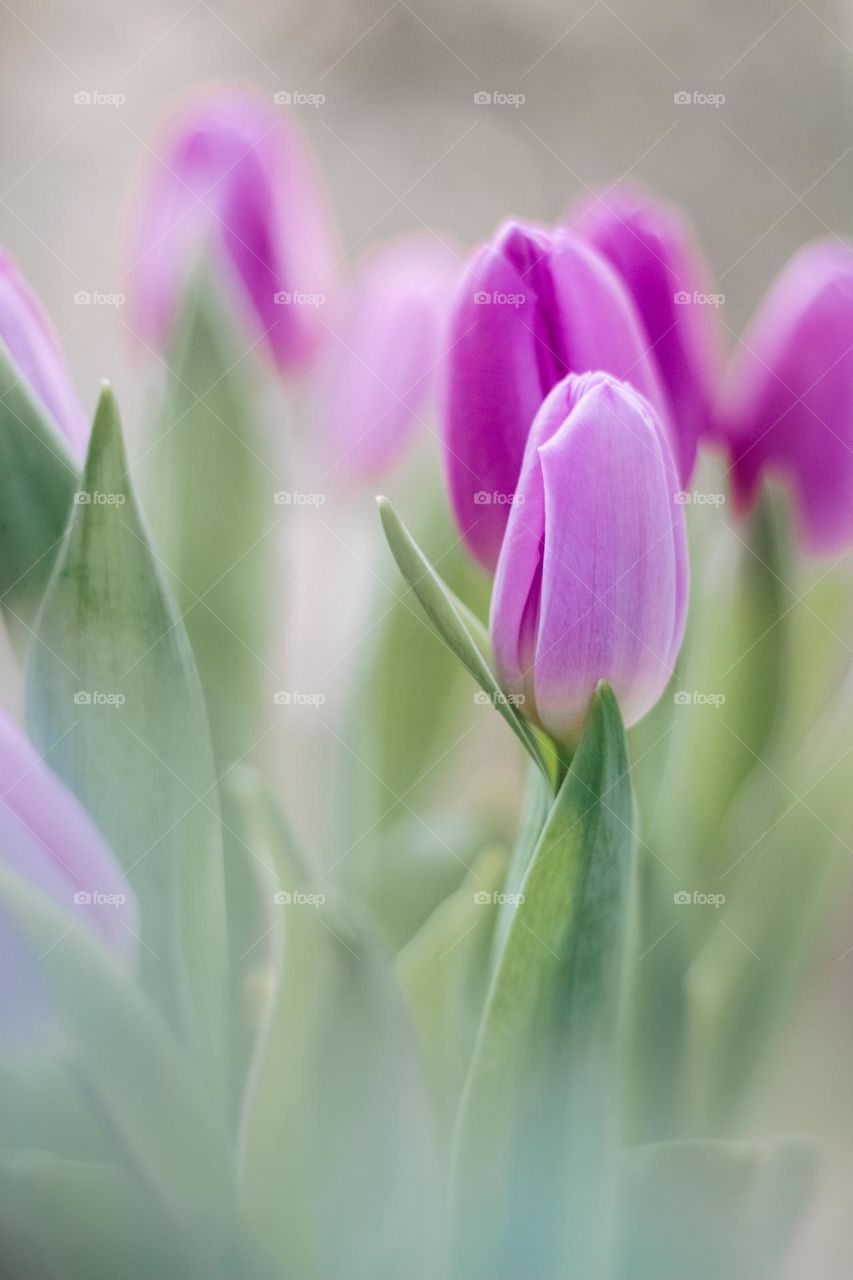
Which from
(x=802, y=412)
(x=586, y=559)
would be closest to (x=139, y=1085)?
(x=586, y=559)

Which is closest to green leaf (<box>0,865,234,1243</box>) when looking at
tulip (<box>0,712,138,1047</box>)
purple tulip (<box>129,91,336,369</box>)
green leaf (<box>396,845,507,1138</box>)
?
tulip (<box>0,712,138,1047</box>)

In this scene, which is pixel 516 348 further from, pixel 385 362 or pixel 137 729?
pixel 137 729

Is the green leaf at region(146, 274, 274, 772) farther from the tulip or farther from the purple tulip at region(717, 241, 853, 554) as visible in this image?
the purple tulip at region(717, 241, 853, 554)

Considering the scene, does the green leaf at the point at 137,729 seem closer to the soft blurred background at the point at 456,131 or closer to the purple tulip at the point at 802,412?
the soft blurred background at the point at 456,131

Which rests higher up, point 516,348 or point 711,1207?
point 516,348

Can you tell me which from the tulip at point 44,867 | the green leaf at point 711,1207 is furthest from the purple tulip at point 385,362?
the green leaf at point 711,1207
